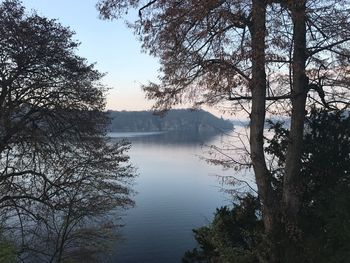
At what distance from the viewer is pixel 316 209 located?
795cm

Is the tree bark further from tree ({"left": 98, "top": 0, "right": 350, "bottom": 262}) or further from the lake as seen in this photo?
the lake

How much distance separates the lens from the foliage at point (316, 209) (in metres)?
7.11

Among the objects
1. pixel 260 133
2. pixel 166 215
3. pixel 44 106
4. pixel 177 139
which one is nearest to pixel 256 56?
pixel 260 133

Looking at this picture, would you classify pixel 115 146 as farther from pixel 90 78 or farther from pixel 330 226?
pixel 330 226

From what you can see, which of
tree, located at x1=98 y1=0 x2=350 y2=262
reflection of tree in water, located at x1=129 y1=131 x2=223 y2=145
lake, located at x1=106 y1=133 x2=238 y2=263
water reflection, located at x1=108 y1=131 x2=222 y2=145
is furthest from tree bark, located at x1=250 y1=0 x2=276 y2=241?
reflection of tree in water, located at x1=129 y1=131 x2=223 y2=145

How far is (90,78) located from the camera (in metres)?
18.0

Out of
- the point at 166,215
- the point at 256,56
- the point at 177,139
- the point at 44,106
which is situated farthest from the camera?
the point at 177,139

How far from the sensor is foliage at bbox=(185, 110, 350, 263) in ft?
23.3

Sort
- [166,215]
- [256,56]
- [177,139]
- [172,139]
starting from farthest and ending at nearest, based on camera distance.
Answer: [172,139] < [177,139] < [166,215] < [256,56]

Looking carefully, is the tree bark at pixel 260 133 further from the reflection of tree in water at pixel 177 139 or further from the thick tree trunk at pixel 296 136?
the reflection of tree in water at pixel 177 139

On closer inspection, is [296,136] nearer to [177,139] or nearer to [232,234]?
[232,234]

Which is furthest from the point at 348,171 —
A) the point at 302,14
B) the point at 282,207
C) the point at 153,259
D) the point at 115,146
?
the point at 153,259

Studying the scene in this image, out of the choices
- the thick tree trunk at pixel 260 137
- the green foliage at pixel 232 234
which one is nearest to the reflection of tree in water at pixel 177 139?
the green foliage at pixel 232 234

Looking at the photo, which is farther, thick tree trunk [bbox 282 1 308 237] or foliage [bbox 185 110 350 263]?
thick tree trunk [bbox 282 1 308 237]
